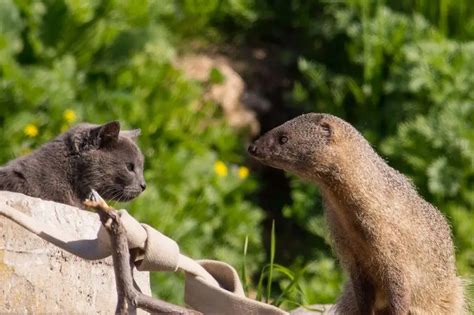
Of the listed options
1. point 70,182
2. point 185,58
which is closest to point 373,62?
point 185,58

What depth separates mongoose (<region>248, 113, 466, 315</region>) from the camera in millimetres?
3959

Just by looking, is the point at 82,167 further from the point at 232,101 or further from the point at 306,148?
the point at 232,101

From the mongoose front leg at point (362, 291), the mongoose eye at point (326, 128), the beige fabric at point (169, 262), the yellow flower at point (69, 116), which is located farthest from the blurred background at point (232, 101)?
the beige fabric at point (169, 262)

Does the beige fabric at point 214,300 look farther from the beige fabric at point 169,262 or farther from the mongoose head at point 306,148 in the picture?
the mongoose head at point 306,148

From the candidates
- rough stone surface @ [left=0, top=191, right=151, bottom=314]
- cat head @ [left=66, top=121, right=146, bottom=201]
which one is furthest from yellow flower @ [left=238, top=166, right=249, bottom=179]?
rough stone surface @ [left=0, top=191, right=151, bottom=314]

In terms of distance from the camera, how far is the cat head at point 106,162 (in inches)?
199

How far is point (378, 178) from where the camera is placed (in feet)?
13.2

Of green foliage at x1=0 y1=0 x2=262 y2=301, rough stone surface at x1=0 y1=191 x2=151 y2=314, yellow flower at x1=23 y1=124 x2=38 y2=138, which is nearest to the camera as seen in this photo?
rough stone surface at x1=0 y1=191 x2=151 y2=314

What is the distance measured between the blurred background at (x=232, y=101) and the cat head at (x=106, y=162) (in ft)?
5.27

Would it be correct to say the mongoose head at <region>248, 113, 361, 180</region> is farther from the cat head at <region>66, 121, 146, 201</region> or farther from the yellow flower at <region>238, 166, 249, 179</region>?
the yellow flower at <region>238, 166, 249, 179</region>

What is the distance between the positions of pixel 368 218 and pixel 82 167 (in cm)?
167

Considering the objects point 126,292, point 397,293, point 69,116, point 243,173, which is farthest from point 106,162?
point 243,173

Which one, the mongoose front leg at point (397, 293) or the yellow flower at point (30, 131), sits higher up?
the mongoose front leg at point (397, 293)

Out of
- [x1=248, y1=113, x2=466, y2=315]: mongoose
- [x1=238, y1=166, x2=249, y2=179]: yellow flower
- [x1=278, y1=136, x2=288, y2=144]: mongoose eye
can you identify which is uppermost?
[x1=278, y1=136, x2=288, y2=144]: mongoose eye
